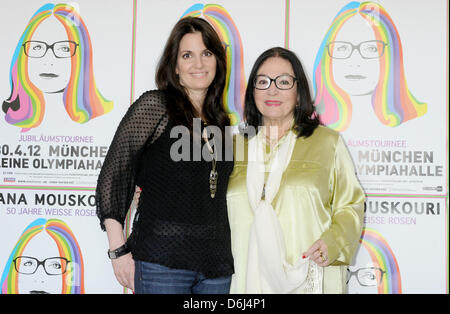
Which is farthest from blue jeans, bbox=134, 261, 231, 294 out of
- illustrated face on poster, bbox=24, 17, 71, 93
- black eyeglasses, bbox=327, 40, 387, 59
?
black eyeglasses, bbox=327, 40, 387, 59

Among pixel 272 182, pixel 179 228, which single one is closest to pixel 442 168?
pixel 272 182

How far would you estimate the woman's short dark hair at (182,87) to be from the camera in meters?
1.76

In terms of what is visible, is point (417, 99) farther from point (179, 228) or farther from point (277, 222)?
point (179, 228)

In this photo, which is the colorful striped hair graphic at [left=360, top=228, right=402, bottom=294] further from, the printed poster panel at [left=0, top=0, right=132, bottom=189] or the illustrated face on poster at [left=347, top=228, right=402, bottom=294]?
the printed poster panel at [left=0, top=0, right=132, bottom=189]

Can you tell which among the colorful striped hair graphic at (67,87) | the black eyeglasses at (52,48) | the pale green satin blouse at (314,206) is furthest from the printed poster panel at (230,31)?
the pale green satin blouse at (314,206)

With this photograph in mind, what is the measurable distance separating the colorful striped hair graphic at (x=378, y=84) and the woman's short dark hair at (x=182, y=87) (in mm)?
798

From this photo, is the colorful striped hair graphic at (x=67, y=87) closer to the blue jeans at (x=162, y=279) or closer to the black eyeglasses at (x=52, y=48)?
the black eyeglasses at (x=52, y=48)

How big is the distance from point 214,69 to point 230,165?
443mm

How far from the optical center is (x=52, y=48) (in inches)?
105

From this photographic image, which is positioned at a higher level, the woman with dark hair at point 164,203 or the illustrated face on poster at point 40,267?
the woman with dark hair at point 164,203

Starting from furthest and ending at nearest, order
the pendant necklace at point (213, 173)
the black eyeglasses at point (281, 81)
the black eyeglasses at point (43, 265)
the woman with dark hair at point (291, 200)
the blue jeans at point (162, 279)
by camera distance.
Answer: the black eyeglasses at point (43, 265) → the black eyeglasses at point (281, 81) → the woman with dark hair at point (291, 200) → the pendant necklace at point (213, 173) → the blue jeans at point (162, 279)

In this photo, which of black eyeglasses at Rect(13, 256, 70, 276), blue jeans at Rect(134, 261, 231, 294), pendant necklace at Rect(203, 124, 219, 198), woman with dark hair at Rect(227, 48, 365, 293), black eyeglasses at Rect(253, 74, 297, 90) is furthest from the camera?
black eyeglasses at Rect(13, 256, 70, 276)

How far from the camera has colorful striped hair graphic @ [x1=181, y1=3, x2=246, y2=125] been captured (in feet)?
8.46

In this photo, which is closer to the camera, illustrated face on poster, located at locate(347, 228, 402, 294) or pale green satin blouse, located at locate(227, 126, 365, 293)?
pale green satin blouse, located at locate(227, 126, 365, 293)
